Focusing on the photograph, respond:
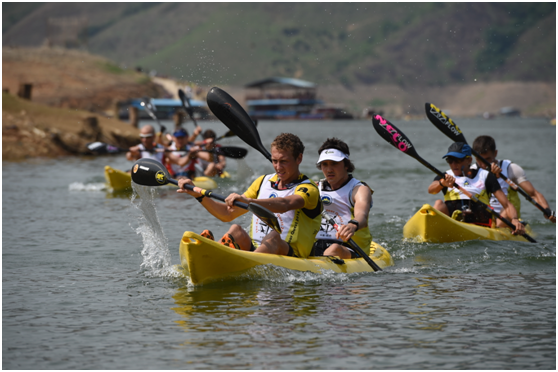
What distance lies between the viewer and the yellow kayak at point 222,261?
23.1 ft

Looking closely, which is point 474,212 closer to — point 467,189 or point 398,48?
point 467,189

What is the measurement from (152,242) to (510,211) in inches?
190

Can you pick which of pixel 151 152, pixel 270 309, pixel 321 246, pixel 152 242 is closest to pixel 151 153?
pixel 151 152

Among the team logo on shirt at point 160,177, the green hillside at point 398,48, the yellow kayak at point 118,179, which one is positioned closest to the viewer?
the team logo on shirt at point 160,177

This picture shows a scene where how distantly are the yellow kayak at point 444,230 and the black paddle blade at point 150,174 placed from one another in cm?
392

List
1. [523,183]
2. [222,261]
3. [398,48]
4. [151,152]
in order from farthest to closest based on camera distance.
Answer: [398,48]
[151,152]
[523,183]
[222,261]

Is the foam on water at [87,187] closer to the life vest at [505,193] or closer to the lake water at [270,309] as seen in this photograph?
the lake water at [270,309]

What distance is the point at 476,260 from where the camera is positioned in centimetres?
941

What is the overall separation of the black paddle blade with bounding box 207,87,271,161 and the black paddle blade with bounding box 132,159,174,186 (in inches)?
60.1

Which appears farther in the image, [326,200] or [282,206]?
[326,200]

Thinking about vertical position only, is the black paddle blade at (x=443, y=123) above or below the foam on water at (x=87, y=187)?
above

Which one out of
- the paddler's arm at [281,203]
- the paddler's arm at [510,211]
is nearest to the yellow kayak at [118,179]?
the paddler's arm at [510,211]

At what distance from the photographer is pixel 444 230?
10195 millimetres

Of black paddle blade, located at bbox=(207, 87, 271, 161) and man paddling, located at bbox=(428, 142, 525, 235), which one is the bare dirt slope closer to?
black paddle blade, located at bbox=(207, 87, 271, 161)
